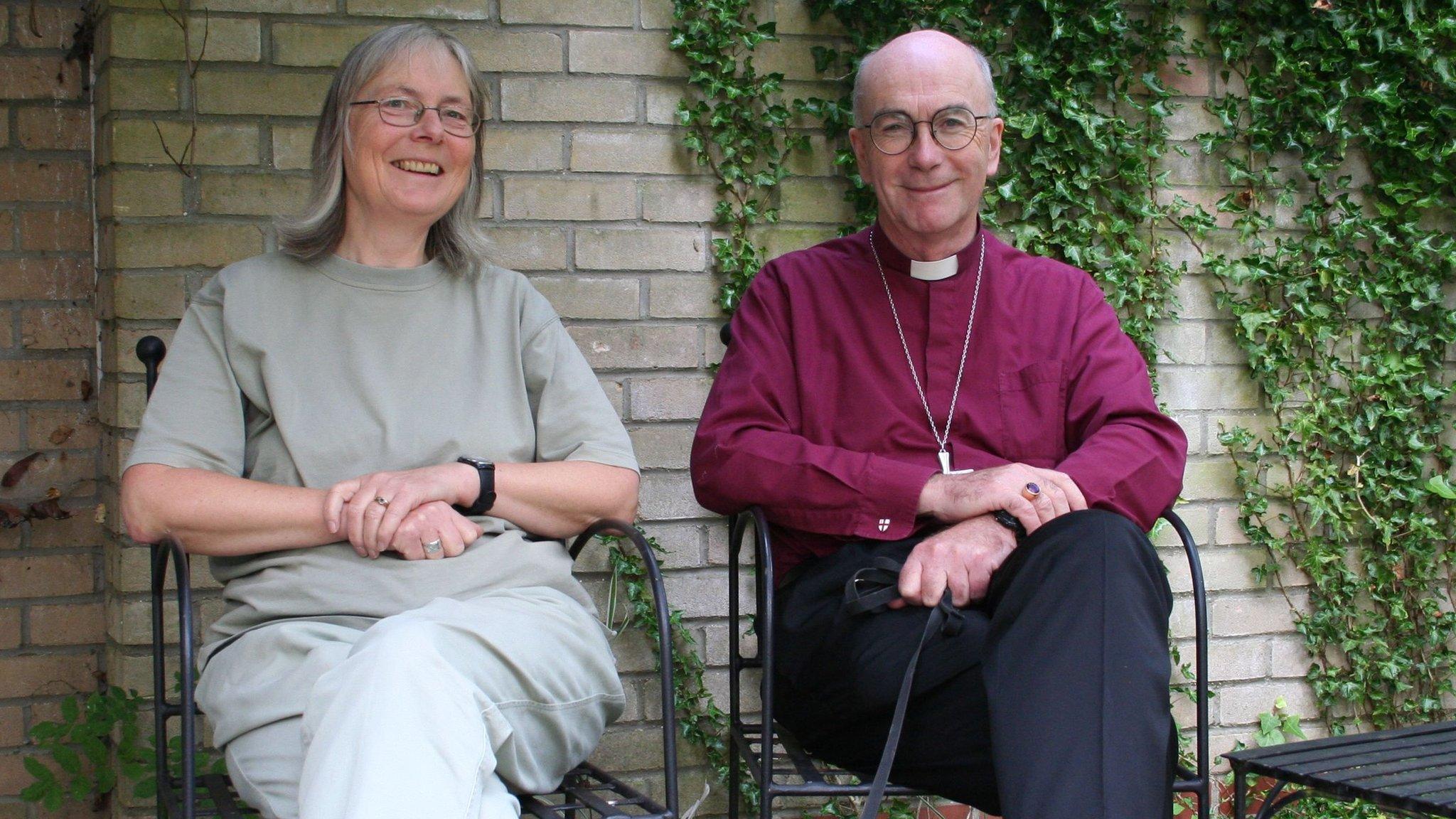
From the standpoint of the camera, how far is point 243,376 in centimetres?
211

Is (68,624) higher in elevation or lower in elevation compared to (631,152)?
lower

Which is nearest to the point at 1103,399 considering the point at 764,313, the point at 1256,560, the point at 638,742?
the point at 764,313

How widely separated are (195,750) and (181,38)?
4.84 ft

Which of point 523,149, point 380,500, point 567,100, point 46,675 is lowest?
point 46,675

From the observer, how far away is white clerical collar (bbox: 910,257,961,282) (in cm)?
255

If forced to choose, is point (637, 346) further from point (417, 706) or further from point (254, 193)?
point (417, 706)

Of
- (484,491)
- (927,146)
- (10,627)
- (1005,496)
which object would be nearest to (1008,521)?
(1005,496)

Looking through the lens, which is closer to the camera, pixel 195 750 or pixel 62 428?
pixel 195 750

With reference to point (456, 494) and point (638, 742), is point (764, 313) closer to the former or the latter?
point (456, 494)

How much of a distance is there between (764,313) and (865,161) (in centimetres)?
37

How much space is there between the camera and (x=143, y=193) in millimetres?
2600

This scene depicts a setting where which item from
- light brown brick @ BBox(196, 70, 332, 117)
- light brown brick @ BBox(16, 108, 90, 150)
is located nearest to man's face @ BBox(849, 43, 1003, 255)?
light brown brick @ BBox(196, 70, 332, 117)

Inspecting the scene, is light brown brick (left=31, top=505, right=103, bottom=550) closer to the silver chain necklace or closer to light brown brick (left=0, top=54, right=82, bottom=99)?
light brown brick (left=0, top=54, right=82, bottom=99)

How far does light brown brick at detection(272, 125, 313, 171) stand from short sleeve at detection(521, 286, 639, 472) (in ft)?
2.31
